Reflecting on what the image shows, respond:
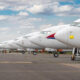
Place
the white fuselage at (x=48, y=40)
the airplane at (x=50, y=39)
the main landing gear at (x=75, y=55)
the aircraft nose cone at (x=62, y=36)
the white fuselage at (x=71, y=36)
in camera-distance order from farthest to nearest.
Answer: the white fuselage at (x=48, y=40)
the airplane at (x=50, y=39)
the main landing gear at (x=75, y=55)
the aircraft nose cone at (x=62, y=36)
the white fuselage at (x=71, y=36)

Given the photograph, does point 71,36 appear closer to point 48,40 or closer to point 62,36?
point 62,36

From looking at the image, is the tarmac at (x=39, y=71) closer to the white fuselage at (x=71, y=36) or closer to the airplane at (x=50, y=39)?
the white fuselage at (x=71, y=36)

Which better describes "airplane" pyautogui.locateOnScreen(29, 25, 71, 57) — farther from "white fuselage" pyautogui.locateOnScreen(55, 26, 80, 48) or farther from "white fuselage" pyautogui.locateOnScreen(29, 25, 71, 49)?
"white fuselage" pyautogui.locateOnScreen(55, 26, 80, 48)

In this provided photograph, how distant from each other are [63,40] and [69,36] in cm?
63

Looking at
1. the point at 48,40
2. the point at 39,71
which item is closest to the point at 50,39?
the point at 48,40

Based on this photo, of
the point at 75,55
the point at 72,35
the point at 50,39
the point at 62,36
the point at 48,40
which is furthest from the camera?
the point at 48,40

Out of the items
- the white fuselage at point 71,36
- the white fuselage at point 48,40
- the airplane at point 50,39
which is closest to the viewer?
the white fuselage at point 71,36

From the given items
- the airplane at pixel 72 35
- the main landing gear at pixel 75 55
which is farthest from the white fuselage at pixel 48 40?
the airplane at pixel 72 35

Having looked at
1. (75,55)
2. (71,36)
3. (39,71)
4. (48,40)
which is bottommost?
(39,71)

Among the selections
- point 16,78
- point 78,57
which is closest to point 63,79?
point 16,78

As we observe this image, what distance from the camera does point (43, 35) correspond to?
42.7 metres

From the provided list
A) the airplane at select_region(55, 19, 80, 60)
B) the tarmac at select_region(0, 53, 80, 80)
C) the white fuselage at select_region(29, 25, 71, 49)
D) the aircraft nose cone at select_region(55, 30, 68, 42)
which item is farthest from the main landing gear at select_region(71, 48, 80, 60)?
the white fuselage at select_region(29, 25, 71, 49)

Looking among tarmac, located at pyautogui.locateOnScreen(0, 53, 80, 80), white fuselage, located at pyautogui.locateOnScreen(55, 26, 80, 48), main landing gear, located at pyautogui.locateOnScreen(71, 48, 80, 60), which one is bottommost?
tarmac, located at pyautogui.locateOnScreen(0, 53, 80, 80)

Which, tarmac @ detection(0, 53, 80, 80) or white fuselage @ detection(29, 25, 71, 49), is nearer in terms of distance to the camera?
tarmac @ detection(0, 53, 80, 80)
